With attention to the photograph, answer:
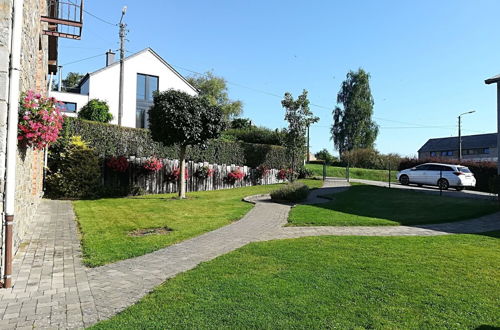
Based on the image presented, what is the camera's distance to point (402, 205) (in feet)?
40.3

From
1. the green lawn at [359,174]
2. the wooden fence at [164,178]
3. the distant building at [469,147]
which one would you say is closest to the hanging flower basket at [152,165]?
the wooden fence at [164,178]

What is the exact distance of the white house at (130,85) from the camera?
2977cm

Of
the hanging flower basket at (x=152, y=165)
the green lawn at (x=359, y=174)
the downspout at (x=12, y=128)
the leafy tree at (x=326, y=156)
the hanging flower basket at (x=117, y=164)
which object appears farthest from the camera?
the leafy tree at (x=326, y=156)

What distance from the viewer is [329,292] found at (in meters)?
4.01

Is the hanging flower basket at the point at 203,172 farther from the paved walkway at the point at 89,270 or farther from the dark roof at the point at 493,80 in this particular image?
the dark roof at the point at 493,80

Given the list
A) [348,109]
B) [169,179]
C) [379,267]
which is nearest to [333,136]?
[348,109]

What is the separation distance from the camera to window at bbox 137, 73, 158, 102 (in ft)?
104

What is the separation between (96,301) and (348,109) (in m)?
52.1

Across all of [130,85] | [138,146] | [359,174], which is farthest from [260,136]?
[138,146]

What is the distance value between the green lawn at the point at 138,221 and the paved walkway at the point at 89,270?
251mm

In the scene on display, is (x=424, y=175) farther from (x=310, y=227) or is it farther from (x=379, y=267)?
(x=379, y=267)

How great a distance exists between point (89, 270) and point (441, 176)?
1907cm

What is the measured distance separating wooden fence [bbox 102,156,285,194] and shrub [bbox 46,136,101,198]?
3.70 feet

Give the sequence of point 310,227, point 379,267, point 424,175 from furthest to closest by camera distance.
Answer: point 424,175, point 310,227, point 379,267
